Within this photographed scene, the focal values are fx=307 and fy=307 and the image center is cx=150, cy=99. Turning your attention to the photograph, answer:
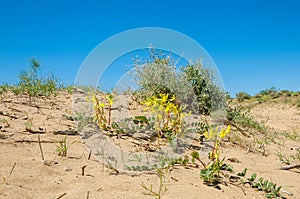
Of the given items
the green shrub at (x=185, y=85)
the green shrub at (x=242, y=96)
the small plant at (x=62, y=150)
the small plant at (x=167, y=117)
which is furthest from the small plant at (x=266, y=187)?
the green shrub at (x=242, y=96)

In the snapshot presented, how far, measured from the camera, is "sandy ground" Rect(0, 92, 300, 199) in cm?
195

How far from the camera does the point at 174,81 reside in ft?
18.6

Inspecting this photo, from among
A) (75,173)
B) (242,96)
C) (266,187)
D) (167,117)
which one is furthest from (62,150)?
(242,96)

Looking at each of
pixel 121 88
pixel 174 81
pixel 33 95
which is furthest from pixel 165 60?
pixel 33 95

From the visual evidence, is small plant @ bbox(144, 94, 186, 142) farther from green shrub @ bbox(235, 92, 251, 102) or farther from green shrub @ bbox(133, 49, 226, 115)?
green shrub @ bbox(235, 92, 251, 102)

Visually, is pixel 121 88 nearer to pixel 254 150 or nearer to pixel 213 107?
pixel 213 107

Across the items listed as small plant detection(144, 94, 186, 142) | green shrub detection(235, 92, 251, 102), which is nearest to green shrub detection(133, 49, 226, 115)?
small plant detection(144, 94, 186, 142)

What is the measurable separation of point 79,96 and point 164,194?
386 centimetres

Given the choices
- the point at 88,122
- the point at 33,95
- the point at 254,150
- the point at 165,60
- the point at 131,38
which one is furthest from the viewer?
the point at 165,60

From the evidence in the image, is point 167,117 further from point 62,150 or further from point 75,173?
point 75,173

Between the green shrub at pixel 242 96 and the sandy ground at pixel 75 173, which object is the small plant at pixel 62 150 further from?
the green shrub at pixel 242 96

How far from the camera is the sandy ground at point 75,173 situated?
195 cm

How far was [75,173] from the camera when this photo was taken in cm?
223

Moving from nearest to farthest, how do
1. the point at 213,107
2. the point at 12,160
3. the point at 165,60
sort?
the point at 12,160, the point at 213,107, the point at 165,60
